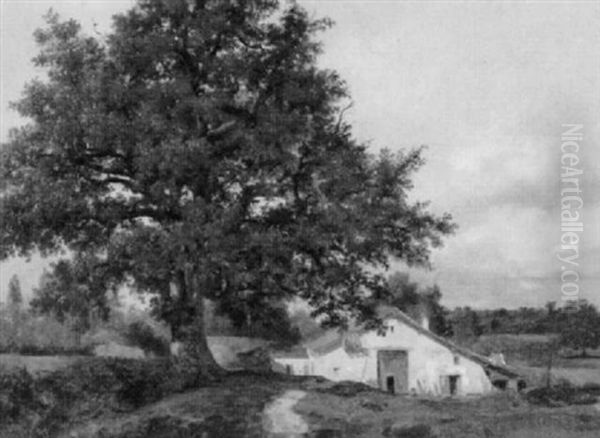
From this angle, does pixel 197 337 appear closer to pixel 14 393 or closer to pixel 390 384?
pixel 14 393

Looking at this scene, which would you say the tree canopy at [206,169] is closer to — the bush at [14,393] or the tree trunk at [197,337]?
the tree trunk at [197,337]

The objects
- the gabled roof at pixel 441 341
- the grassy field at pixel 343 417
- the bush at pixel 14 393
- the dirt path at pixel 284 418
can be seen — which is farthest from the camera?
the gabled roof at pixel 441 341

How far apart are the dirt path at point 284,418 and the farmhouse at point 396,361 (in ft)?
77.8

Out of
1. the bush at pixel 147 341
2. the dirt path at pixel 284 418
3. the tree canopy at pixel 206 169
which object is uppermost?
the tree canopy at pixel 206 169

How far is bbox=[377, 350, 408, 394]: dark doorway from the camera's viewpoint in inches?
1762

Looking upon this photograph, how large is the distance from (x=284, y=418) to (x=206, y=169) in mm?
6846

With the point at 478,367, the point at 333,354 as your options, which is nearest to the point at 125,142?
the point at 333,354

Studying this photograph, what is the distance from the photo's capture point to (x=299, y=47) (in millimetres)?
22938

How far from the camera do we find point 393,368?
4553cm

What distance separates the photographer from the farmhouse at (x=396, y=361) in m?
44.8

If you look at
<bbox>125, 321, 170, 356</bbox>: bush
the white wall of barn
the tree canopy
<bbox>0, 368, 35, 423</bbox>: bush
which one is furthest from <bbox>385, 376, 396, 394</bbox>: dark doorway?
<bbox>0, 368, 35, 423</bbox>: bush

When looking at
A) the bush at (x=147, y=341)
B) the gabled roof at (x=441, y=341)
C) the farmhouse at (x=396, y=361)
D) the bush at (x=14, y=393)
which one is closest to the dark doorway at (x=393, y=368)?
the farmhouse at (x=396, y=361)

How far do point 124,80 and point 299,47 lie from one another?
475 cm

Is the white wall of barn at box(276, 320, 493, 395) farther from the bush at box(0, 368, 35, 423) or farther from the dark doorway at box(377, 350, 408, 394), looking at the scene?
the bush at box(0, 368, 35, 423)
